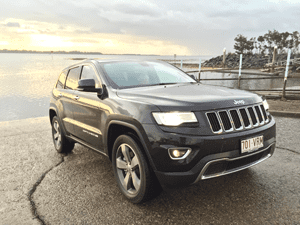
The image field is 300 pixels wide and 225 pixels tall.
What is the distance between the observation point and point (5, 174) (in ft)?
14.0

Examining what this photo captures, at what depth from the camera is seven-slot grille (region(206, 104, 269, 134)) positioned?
278cm

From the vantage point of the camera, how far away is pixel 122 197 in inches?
134

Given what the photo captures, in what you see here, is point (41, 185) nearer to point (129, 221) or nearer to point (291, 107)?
point (129, 221)

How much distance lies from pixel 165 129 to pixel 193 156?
375mm

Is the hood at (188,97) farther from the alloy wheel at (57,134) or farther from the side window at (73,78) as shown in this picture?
the alloy wheel at (57,134)

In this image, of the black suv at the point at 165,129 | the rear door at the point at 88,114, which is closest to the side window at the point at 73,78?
the rear door at the point at 88,114

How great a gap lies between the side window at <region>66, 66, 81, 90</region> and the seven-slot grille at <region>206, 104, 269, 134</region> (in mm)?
2597

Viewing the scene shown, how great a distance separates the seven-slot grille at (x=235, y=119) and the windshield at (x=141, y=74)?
4.27 feet

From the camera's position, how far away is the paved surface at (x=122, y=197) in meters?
2.91

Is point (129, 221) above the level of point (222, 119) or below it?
below

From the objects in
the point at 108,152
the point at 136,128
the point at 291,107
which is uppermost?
the point at 136,128

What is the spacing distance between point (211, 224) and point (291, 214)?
89cm

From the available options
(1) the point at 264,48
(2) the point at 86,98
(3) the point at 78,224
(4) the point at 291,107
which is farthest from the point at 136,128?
(1) the point at 264,48

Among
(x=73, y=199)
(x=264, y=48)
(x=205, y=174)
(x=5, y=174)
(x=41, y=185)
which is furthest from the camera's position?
(x=264, y=48)
